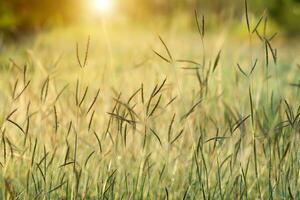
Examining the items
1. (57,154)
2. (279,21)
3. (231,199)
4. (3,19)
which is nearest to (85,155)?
(57,154)

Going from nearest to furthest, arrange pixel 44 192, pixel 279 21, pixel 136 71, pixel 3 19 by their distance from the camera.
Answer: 1. pixel 44 192
2. pixel 136 71
3. pixel 3 19
4. pixel 279 21

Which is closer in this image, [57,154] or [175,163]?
[175,163]

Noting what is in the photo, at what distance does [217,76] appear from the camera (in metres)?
3.15

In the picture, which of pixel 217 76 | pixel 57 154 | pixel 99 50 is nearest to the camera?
pixel 57 154

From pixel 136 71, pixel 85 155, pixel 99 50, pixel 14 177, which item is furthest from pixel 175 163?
pixel 99 50

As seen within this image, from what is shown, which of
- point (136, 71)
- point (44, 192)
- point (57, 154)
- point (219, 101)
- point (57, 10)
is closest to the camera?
point (44, 192)

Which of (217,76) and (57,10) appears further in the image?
(57,10)

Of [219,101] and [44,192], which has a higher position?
[219,101]

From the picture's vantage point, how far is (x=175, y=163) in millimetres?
2607

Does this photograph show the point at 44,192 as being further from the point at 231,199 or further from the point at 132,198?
the point at 231,199

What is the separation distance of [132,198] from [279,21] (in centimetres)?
1546

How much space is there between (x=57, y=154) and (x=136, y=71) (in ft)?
9.80

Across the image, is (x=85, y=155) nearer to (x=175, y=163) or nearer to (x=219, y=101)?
(x=175, y=163)

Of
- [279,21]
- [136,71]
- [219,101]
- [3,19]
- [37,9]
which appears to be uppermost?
[279,21]
